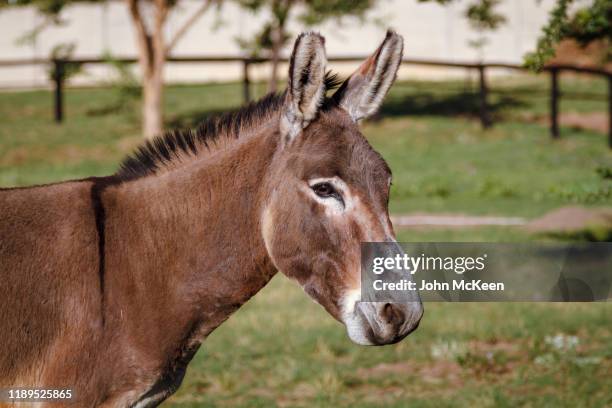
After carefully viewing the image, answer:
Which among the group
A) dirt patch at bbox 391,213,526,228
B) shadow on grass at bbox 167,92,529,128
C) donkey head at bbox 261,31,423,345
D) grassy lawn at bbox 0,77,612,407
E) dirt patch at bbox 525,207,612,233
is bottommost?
shadow on grass at bbox 167,92,529,128

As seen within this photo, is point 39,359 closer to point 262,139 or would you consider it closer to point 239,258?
point 239,258

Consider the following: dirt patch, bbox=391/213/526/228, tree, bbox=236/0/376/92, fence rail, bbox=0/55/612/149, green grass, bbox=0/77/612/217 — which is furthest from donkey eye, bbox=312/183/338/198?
tree, bbox=236/0/376/92

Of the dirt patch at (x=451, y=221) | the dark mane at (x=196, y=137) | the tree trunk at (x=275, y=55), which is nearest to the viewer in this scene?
the dark mane at (x=196, y=137)

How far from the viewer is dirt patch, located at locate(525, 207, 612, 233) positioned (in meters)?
13.7

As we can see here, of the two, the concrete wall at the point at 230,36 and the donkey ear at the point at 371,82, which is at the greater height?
the donkey ear at the point at 371,82

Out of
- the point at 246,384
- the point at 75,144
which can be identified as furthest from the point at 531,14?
the point at 246,384

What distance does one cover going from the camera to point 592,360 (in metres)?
7.42

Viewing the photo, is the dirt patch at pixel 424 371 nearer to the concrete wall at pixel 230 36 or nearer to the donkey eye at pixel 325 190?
the donkey eye at pixel 325 190

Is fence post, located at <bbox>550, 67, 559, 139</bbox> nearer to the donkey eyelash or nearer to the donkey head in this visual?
the donkey head

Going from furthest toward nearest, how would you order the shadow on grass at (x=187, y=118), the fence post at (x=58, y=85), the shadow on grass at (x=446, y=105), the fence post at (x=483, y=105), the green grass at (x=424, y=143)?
the shadow on grass at (x=446, y=105)
the shadow on grass at (x=187, y=118)
the fence post at (x=483, y=105)
the fence post at (x=58, y=85)
the green grass at (x=424, y=143)

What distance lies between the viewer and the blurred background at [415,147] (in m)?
7.24

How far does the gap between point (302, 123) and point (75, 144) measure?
2034 centimetres

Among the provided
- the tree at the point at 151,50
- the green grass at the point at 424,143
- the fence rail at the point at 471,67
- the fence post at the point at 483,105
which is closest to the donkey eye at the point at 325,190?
the green grass at the point at 424,143

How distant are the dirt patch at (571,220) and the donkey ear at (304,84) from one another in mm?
10430
